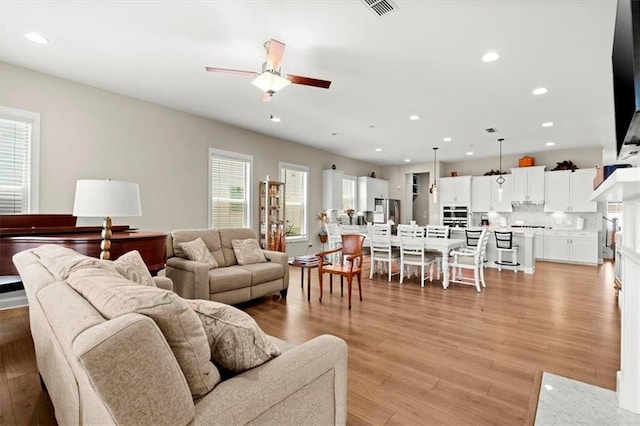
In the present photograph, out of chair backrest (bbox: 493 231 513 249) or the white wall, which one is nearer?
the white wall

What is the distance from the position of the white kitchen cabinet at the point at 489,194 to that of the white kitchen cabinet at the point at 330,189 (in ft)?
13.1

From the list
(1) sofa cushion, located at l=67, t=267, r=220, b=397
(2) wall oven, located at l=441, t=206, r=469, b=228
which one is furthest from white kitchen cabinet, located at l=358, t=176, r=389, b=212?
(1) sofa cushion, located at l=67, t=267, r=220, b=397

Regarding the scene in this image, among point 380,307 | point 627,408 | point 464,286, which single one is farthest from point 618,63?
point 464,286

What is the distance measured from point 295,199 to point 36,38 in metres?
5.33

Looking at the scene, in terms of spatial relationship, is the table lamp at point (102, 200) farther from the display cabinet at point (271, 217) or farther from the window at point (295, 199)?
the window at point (295, 199)

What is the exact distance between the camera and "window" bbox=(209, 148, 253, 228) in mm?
5934

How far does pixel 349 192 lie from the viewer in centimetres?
963

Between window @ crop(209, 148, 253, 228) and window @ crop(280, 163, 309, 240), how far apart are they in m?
1.08

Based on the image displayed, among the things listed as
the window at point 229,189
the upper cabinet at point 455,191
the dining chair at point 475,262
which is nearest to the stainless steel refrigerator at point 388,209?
the upper cabinet at point 455,191

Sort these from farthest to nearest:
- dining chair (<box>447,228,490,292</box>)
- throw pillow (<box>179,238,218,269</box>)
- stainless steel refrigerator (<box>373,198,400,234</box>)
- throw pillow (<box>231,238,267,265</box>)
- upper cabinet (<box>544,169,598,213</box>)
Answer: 1. stainless steel refrigerator (<box>373,198,400,234</box>)
2. upper cabinet (<box>544,169,598,213</box>)
3. dining chair (<box>447,228,490,292</box>)
4. throw pillow (<box>231,238,267,265</box>)
5. throw pillow (<box>179,238,218,269</box>)

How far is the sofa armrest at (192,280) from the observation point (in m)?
3.47

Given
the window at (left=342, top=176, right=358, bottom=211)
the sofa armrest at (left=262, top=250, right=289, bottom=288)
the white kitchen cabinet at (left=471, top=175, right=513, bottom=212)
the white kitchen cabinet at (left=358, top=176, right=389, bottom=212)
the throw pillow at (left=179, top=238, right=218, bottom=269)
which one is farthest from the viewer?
the white kitchen cabinet at (left=358, top=176, right=389, bottom=212)

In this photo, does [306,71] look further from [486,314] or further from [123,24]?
[486,314]

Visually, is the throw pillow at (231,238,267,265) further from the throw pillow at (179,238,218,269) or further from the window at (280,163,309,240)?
the window at (280,163,309,240)
